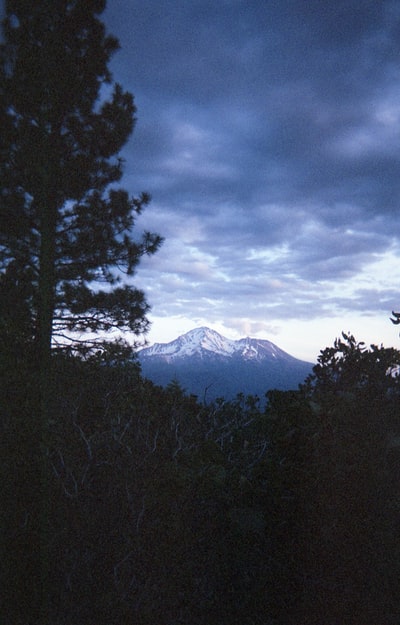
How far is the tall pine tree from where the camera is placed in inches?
373

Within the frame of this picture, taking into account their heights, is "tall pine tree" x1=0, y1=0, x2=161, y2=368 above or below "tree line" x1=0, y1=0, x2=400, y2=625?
above

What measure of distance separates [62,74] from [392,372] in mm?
9626

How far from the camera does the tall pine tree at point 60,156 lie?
9.47m

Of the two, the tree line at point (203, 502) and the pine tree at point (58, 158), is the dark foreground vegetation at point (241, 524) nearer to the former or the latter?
the tree line at point (203, 502)

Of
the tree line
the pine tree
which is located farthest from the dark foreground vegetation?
the pine tree

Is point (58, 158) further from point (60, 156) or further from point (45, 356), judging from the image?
point (45, 356)

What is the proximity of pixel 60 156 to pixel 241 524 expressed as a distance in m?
9.09

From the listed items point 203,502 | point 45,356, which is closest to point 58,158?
point 45,356

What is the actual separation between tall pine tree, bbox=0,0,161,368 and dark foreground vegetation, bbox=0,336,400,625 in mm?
4702

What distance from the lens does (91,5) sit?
9.85 meters

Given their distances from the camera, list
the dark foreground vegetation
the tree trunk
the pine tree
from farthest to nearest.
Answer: the pine tree → the tree trunk → the dark foreground vegetation

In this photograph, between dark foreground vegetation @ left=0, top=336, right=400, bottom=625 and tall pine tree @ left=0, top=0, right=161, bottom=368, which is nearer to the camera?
dark foreground vegetation @ left=0, top=336, right=400, bottom=625

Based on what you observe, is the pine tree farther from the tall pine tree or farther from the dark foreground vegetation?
the dark foreground vegetation

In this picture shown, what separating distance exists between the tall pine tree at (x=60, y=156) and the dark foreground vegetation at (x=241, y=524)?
470 centimetres
